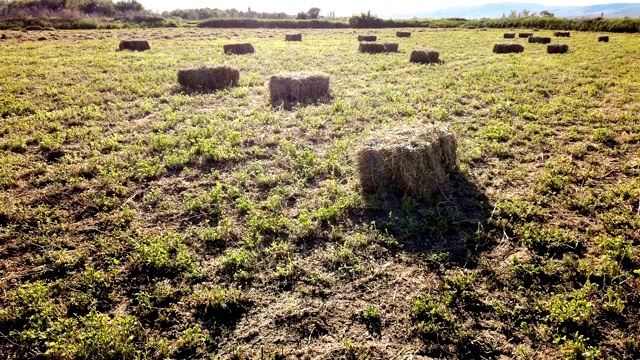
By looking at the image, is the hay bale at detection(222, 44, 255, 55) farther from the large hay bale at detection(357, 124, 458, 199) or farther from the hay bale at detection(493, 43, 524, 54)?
the large hay bale at detection(357, 124, 458, 199)

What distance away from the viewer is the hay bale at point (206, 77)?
43.2ft

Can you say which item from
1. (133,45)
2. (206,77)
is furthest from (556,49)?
(133,45)

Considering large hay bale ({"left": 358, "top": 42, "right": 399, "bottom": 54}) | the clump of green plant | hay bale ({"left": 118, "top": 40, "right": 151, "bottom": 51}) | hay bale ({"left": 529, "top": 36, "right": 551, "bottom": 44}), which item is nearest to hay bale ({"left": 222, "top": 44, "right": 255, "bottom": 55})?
hay bale ({"left": 118, "top": 40, "right": 151, "bottom": 51})

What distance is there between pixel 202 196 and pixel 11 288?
109 inches

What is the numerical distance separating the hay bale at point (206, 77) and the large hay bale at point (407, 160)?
8.74 m

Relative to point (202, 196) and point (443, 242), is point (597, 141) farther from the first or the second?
point (202, 196)

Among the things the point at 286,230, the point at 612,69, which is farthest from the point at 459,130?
the point at 612,69

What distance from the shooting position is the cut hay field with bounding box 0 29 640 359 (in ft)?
12.5

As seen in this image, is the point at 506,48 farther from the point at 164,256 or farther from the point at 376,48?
the point at 164,256

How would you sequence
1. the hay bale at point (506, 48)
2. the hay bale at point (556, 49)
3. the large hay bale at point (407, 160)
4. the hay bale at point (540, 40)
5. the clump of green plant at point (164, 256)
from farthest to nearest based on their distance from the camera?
the hay bale at point (540, 40), the hay bale at point (506, 48), the hay bale at point (556, 49), the large hay bale at point (407, 160), the clump of green plant at point (164, 256)

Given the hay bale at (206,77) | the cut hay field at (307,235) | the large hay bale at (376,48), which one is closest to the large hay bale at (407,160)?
the cut hay field at (307,235)

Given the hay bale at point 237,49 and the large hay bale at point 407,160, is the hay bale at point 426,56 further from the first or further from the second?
the large hay bale at point 407,160

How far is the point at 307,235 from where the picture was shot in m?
5.40

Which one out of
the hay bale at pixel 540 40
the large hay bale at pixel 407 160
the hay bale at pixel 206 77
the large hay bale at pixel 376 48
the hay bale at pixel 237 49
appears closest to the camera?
the large hay bale at pixel 407 160
